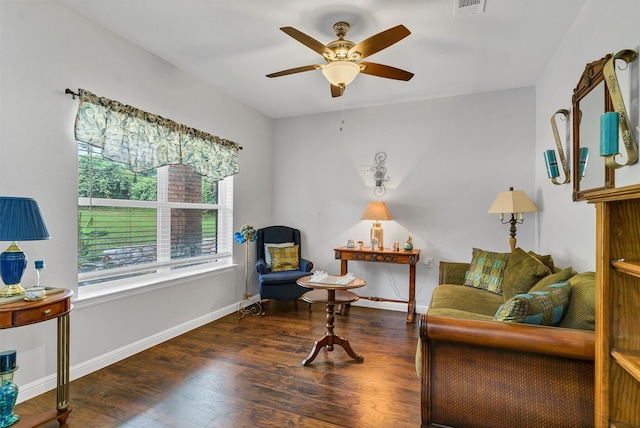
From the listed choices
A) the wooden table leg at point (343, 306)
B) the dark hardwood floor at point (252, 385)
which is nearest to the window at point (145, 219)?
the dark hardwood floor at point (252, 385)

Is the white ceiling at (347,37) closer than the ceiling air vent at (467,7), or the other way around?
the ceiling air vent at (467,7)

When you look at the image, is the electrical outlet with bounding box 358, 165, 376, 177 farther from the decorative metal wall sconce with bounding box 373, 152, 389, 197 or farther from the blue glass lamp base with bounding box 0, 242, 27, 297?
the blue glass lamp base with bounding box 0, 242, 27, 297

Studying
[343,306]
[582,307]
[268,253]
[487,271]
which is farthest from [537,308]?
[268,253]

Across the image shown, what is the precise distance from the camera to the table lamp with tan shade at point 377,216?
4070 mm

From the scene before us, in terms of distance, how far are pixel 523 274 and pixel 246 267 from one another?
3050 mm

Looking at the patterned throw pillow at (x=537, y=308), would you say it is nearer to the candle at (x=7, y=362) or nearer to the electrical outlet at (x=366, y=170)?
the candle at (x=7, y=362)

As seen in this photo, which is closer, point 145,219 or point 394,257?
point 145,219

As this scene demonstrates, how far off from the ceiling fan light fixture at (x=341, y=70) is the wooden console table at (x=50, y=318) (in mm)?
2284

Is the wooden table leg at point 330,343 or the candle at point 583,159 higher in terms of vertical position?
the candle at point 583,159

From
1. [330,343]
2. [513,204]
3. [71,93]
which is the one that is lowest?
[330,343]

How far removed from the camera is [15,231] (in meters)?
1.69

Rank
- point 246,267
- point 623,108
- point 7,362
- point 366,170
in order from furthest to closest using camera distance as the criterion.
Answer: point 366,170 < point 246,267 < point 7,362 < point 623,108

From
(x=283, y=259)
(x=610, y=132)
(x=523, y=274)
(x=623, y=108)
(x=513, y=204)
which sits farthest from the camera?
(x=283, y=259)

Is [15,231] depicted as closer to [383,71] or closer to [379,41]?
[379,41]
